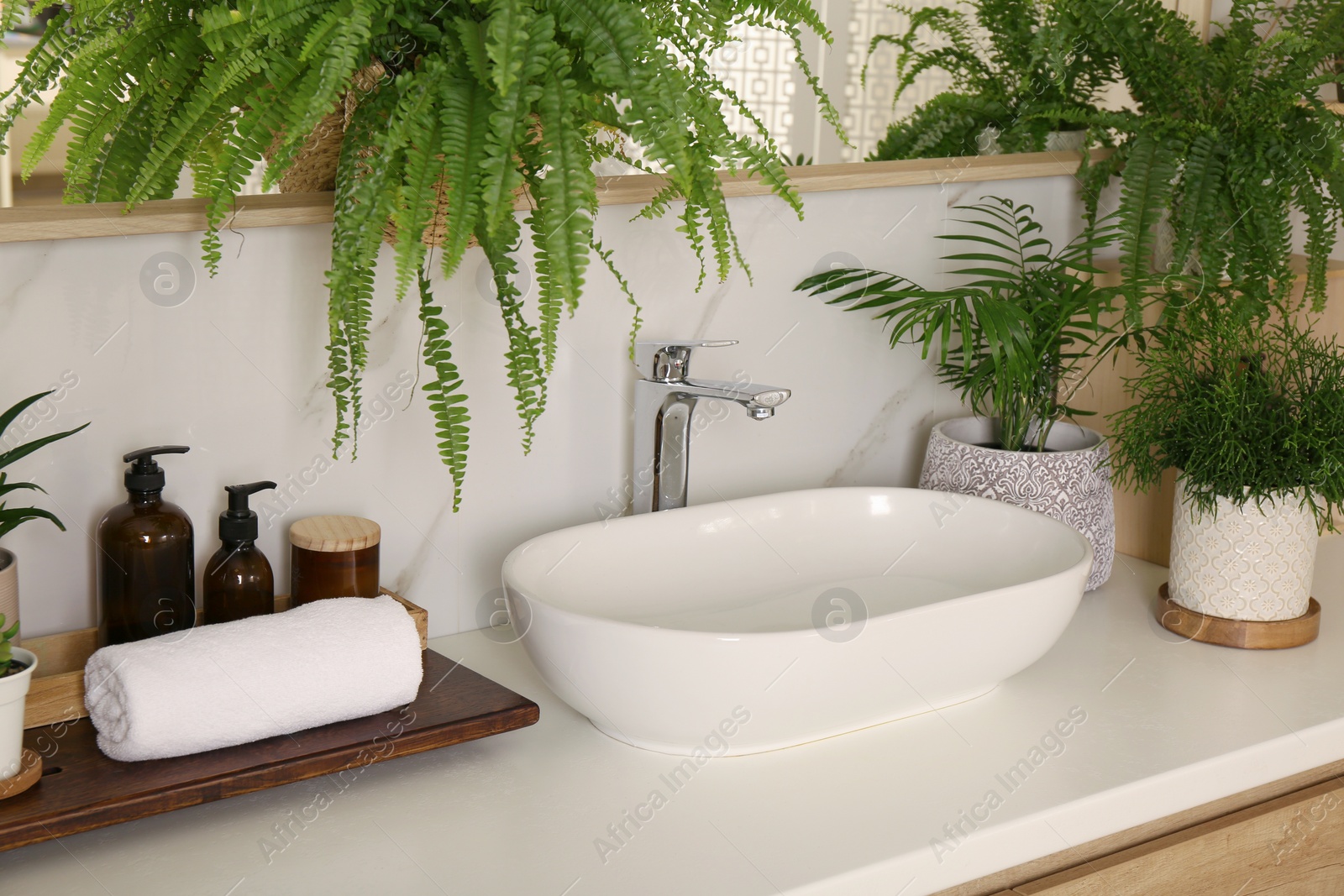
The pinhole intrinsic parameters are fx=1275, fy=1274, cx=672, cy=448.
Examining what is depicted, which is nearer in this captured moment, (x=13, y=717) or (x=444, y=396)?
(x=13, y=717)

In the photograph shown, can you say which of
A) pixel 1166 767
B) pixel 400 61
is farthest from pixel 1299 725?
pixel 400 61

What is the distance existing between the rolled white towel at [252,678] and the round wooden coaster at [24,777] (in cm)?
5

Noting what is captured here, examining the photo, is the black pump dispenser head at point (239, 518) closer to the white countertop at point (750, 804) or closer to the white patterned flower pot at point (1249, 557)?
the white countertop at point (750, 804)

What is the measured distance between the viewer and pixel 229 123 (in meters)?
0.93

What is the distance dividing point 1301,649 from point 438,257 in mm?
889

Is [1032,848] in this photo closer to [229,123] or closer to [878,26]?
[229,123]

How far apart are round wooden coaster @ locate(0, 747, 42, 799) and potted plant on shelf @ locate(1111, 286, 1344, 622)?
0.98 metres

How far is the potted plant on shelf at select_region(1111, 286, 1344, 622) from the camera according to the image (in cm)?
117

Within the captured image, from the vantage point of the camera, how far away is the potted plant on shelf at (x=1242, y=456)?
45.9 inches

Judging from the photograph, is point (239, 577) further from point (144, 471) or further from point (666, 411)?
point (666, 411)

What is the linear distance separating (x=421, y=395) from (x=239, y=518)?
8.4 inches

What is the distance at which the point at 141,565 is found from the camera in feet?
3.20

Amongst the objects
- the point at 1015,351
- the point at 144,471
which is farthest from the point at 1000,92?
the point at 144,471

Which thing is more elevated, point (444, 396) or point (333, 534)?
point (444, 396)
